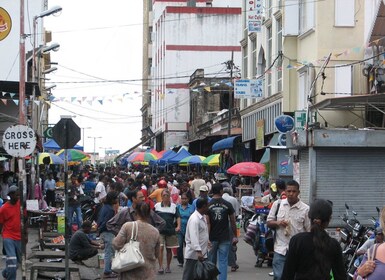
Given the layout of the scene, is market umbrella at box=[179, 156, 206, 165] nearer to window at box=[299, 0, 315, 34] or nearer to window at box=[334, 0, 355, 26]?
window at box=[299, 0, 315, 34]

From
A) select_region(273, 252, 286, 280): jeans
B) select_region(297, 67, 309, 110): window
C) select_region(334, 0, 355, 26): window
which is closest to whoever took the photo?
select_region(273, 252, 286, 280): jeans

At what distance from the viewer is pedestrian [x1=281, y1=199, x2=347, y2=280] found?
7395mm

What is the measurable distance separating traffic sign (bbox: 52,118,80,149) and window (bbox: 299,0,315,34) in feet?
50.0

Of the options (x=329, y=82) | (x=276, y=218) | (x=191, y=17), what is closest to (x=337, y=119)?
(x=329, y=82)

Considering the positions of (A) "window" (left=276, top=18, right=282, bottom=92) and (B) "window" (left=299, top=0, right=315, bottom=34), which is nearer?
(B) "window" (left=299, top=0, right=315, bottom=34)

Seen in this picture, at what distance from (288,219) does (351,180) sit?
10.2 metres

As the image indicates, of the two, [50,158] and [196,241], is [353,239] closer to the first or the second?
[196,241]

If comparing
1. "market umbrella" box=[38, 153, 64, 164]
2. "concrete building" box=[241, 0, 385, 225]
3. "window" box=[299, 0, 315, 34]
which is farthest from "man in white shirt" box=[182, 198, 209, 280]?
"market umbrella" box=[38, 153, 64, 164]

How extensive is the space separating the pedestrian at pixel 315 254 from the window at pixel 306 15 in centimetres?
2202

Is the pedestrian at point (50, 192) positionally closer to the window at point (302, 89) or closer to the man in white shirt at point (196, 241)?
the window at point (302, 89)

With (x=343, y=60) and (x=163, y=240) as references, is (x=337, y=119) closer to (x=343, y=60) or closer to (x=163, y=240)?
(x=343, y=60)

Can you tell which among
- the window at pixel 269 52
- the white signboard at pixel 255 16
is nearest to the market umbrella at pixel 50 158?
the window at pixel 269 52

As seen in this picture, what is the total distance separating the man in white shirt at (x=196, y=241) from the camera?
41.1 ft

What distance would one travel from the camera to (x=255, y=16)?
3406 cm
